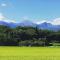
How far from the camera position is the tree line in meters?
57.8

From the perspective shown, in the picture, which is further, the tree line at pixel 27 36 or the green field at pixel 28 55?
the tree line at pixel 27 36

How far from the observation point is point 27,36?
6294cm

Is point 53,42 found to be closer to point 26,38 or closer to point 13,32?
point 26,38

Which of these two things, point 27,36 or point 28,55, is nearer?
point 28,55

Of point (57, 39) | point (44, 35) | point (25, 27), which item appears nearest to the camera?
point (57, 39)

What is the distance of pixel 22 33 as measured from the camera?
6562cm

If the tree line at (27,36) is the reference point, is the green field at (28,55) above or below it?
below

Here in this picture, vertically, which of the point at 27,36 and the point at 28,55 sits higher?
the point at 27,36

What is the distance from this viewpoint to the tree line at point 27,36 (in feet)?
190

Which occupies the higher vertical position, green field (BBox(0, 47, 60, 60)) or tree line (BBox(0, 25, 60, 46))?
tree line (BBox(0, 25, 60, 46))

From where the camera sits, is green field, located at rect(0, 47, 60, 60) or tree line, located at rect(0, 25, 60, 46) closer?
green field, located at rect(0, 47, 60, 60)

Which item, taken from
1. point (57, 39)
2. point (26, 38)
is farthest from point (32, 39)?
point (57, 39)

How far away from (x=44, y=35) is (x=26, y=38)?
14.7ft

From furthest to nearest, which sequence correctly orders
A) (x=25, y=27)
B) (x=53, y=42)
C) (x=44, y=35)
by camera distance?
1. (x=25, y=27)
2. (x=44, y=35)
3. (x=53, y=42)
